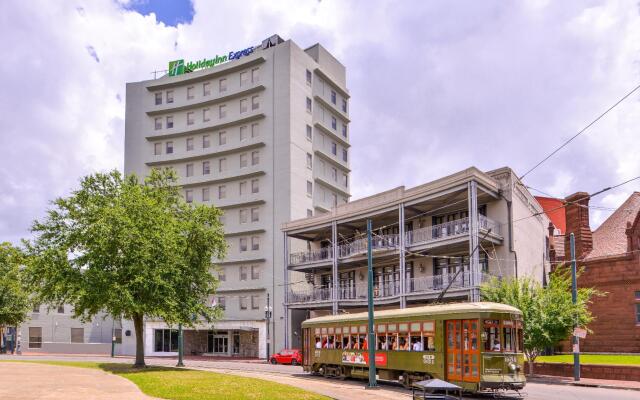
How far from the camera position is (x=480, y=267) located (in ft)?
137

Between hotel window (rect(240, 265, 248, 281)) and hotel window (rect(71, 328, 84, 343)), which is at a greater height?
hotel window (rect(240, 265, 248, 281))

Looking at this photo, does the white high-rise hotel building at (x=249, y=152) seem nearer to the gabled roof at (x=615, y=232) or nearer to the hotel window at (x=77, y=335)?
the hotel window at (x=77, y=335)

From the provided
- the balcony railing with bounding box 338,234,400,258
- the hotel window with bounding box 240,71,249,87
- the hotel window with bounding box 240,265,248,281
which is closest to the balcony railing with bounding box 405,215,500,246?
the balcony railing with bounding box 338,234,400,258

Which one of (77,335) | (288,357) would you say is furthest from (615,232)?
(77,335)

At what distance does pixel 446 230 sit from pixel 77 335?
5871 cm

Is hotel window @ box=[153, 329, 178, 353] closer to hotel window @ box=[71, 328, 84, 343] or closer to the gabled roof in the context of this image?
hotel window @ box=[71, 328, 84, 343]

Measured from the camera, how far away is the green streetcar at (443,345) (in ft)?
74.7

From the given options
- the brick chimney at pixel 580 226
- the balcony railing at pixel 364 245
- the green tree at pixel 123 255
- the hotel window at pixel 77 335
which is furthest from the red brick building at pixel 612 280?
the hotel window at pixel 77 335

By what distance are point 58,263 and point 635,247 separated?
37383 mm

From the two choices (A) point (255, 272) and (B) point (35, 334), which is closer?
(A) point (255, 272)

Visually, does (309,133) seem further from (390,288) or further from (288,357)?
(288,357)

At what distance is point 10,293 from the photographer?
204 ft

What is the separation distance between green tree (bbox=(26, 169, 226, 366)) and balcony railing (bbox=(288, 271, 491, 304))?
45.0 ft

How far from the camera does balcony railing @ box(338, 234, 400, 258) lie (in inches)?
1860
